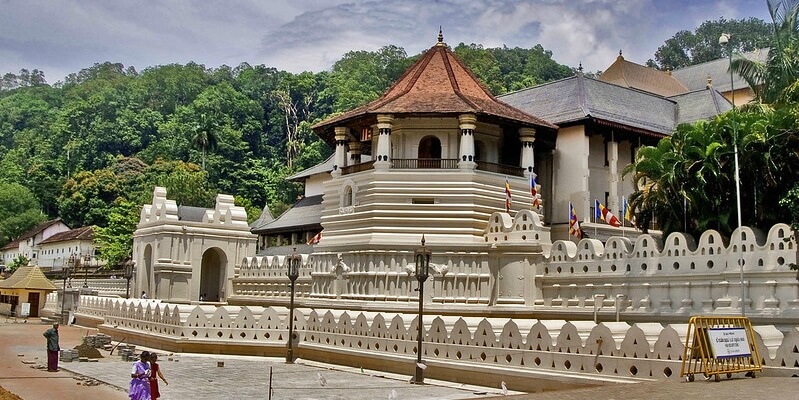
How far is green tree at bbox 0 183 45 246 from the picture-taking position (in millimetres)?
95562

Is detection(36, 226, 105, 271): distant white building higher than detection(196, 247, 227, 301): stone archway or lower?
higher

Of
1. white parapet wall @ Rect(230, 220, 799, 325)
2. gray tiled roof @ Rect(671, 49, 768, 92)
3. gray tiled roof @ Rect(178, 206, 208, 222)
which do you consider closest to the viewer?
white parapet wall @ Rect(230, 220, 799, 325)

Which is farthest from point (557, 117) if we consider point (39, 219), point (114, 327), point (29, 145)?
point (29, 145)

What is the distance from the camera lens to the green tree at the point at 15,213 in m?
95.6

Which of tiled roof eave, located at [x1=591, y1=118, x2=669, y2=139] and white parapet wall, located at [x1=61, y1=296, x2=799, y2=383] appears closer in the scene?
white parapet wall, located at [x1=61, y1=296, x2=799, y2=383]

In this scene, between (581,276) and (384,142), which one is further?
(384,142)

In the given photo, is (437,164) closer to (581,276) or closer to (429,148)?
(429,148)

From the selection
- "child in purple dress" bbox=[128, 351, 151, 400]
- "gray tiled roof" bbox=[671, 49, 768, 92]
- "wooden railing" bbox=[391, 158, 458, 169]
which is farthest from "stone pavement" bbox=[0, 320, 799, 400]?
"gray tiled roof" bbox=[671, 49, 768, 92]

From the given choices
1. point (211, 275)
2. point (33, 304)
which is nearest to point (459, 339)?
point (211, 275)

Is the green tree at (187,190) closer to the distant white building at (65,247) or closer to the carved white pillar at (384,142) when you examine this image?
the distant white building at (65,247)

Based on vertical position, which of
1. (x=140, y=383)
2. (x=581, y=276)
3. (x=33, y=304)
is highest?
(x=581, y=276)

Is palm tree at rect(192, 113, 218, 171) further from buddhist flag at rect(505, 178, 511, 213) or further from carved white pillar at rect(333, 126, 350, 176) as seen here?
buddhist flag at rect(505, 178, 511, 213)

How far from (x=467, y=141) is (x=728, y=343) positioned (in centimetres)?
1869

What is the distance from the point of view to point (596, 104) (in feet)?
121
